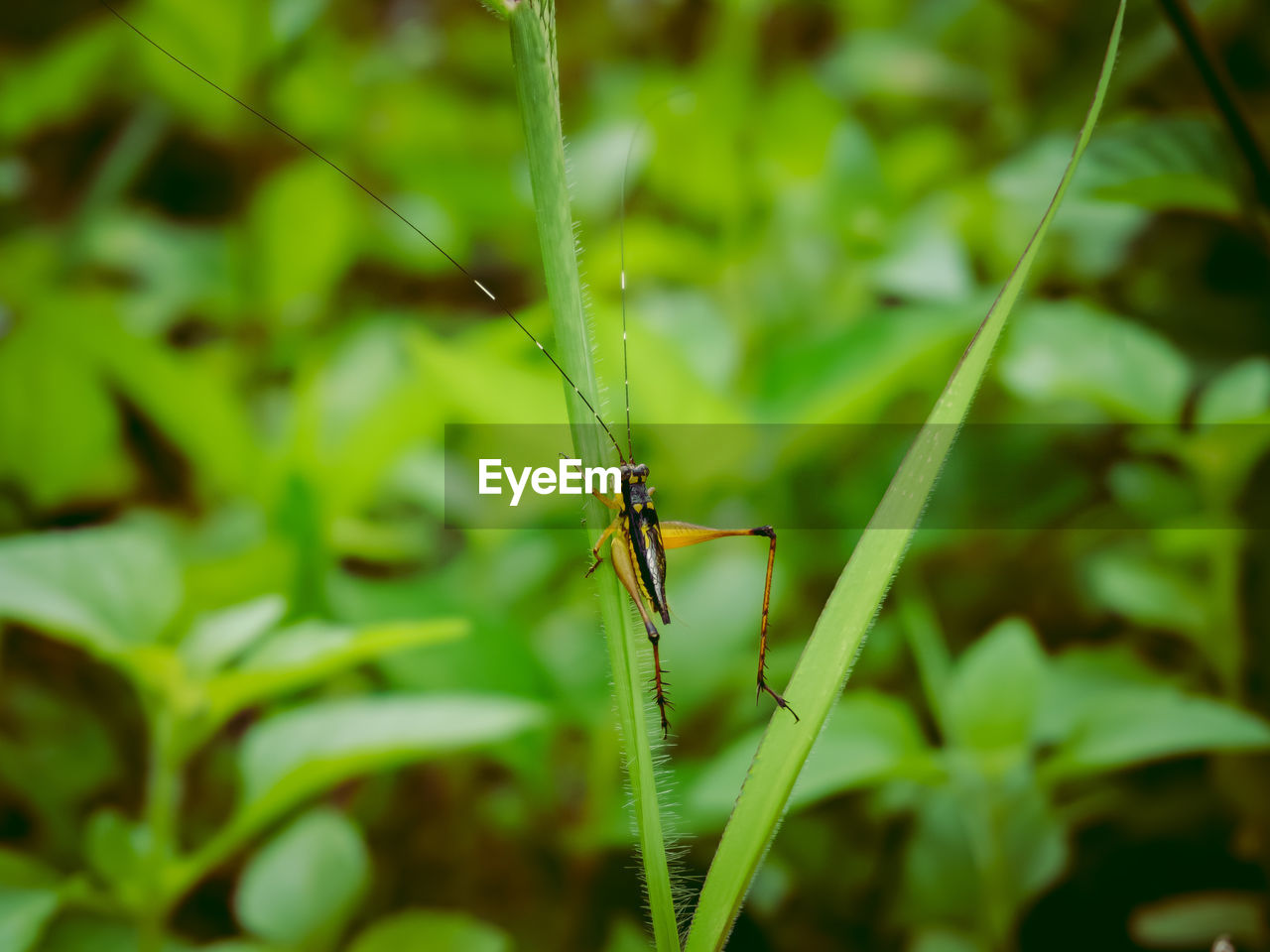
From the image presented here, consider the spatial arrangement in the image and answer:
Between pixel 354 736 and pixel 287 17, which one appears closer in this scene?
pixel 354 736

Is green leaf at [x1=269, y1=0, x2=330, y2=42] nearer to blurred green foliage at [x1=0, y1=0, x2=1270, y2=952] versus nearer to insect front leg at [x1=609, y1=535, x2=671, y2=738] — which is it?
blurred green foliage at [x1=0, y1=0, x2=1270, y2=952]

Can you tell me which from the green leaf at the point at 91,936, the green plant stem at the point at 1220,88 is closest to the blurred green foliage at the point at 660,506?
the green leaf at the point at 91,936

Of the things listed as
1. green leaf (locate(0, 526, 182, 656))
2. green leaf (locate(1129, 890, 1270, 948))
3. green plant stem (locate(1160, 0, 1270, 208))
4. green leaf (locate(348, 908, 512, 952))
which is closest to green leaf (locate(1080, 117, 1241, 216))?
green plant stem (locate(1160, 0, 1270, 208))

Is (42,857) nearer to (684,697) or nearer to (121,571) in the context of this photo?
(121,571)

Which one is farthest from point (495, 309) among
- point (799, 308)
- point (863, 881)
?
point (863, 881)

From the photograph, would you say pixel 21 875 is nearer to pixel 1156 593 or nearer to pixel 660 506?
pixel 660 506

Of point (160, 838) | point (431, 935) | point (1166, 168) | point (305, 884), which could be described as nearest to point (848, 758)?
point (431, 935)
